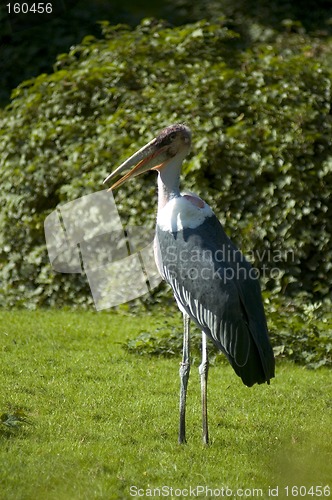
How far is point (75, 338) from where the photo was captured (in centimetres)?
709

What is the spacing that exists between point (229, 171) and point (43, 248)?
2.08 meters

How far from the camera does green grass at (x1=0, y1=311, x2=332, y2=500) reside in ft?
12.9

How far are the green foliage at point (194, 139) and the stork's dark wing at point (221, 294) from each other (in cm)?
369

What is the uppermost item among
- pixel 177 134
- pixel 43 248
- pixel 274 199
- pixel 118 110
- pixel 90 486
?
pixel 177 134

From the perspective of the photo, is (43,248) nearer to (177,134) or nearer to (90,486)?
(177,134)

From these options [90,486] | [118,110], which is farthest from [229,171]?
[90,486]

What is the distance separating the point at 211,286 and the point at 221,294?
7cm

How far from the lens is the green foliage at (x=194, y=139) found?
820cm

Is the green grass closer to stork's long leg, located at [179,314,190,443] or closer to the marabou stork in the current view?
stork's long leg, located at [179,314,190,443]

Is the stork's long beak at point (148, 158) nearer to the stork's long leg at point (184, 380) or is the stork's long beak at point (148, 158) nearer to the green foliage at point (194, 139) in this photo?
the stork's long leg at point (184, 380)

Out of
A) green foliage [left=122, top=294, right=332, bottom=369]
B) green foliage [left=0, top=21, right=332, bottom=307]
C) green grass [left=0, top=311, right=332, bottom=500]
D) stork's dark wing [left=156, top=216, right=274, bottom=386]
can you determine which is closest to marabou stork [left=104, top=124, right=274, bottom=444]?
stork's dark wing [left=156, top=216, right=274, bottom=386]

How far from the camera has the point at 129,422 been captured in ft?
16.2

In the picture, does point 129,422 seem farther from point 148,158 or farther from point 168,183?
point 148,158

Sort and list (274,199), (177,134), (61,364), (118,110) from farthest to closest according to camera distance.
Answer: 1. (118,110)
2. (274,199)
3. (61,364)
4. (177,134)
